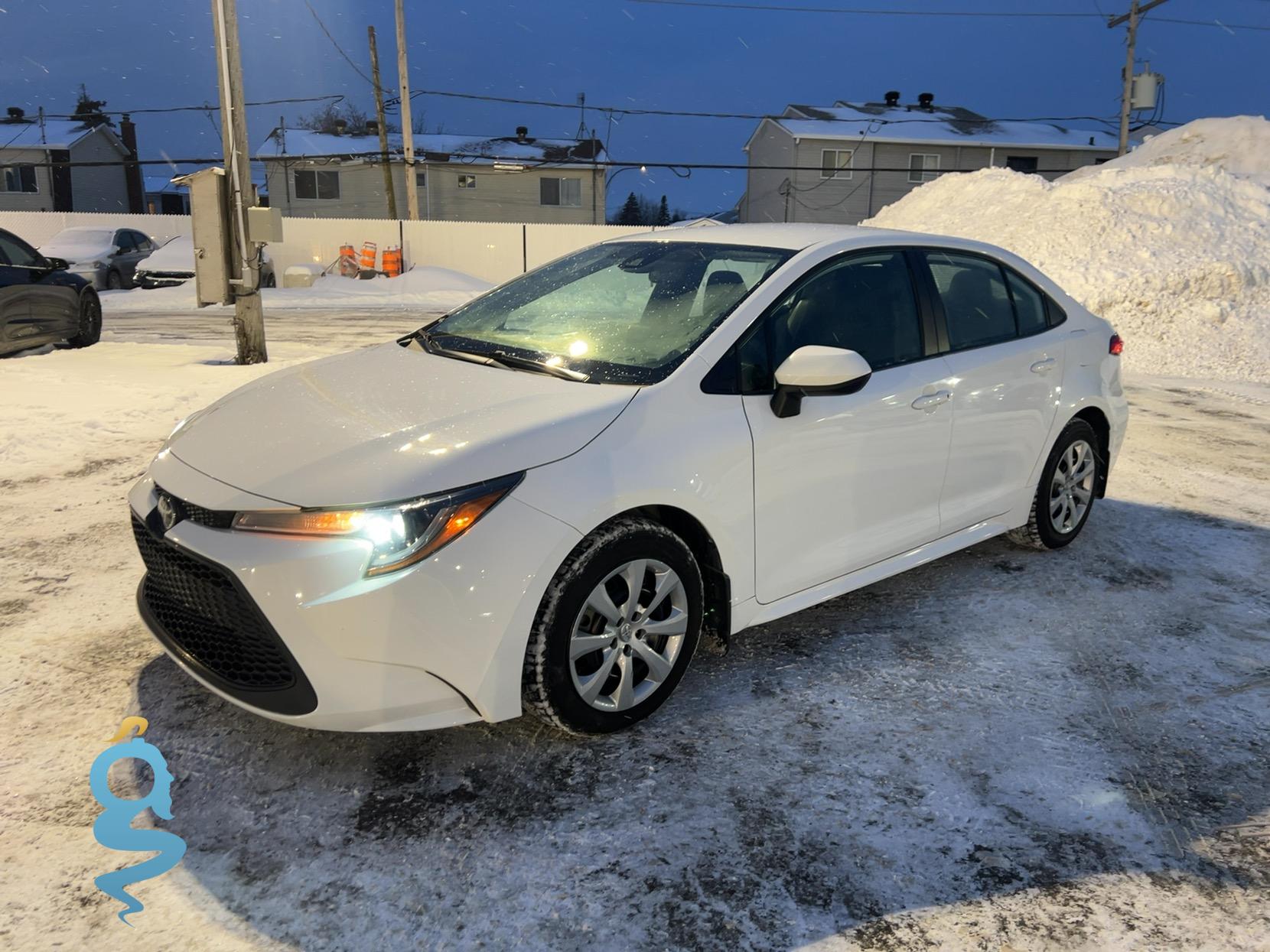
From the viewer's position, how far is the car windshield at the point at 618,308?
3.47m

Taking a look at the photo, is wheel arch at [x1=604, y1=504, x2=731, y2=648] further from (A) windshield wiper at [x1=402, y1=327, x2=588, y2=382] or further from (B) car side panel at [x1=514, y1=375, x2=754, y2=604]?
(A) windshield wiper at [x1=402, y1=327, x2=588, y2=382]

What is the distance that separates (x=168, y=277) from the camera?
23.9 metres

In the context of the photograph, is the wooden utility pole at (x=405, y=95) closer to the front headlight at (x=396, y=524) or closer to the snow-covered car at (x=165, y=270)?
the snow-covered car at (x=165, y=270)

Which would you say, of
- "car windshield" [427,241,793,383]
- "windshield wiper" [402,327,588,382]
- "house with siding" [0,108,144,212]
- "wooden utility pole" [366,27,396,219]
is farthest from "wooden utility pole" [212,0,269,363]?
"house with siding" [0,108,144,212]

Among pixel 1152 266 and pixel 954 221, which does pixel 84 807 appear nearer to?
pixel 1152 266

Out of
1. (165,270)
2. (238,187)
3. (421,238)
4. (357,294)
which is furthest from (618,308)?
(421,238)

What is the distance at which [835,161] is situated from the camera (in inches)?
1554

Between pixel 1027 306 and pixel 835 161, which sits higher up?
pixel 835 161

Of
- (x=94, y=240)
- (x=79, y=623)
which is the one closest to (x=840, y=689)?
(x=79, y=623)

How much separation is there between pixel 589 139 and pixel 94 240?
74.5 ft

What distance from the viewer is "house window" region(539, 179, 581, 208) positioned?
40.8 meters

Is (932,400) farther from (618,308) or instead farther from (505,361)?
(505,361)

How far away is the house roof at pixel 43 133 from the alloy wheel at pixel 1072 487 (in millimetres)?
49523

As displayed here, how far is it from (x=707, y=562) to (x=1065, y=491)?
104 inches
